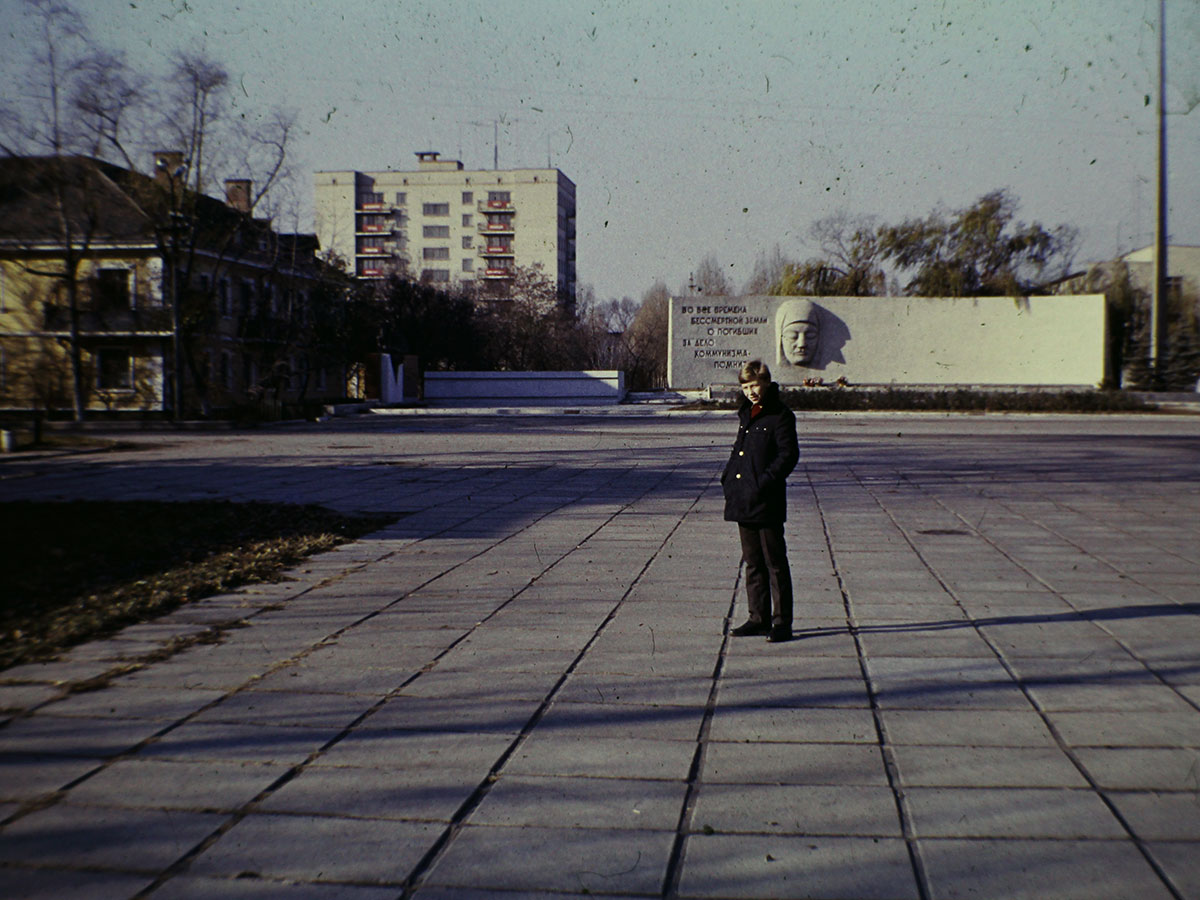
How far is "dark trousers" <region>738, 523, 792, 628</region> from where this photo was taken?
18.7 feet

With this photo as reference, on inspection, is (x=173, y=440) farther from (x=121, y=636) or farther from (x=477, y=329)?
(x=477, y=329)

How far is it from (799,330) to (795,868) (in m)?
38.2

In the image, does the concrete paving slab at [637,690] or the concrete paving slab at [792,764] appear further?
the concrete paving slab at [637,690]

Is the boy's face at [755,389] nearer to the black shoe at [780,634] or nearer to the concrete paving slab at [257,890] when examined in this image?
the black shoe at [780,634]

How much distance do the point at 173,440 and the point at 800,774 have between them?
74.1 feet

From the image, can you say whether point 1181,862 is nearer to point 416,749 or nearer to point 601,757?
point 601,757

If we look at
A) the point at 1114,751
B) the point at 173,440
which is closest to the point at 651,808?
the point at 1114,751

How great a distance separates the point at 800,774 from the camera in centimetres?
376

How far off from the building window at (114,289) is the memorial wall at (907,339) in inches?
813

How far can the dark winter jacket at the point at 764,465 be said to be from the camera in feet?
18.5

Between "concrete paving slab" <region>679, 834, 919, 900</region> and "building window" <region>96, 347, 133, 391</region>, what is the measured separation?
40150mm

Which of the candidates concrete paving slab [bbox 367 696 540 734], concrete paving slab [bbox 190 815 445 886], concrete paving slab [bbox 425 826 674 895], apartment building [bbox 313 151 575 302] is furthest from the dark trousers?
apartment building [bbox 313 151 575 302]

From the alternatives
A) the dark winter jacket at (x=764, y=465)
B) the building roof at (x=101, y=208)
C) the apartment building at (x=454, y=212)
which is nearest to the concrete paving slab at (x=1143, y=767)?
the dark winter jacket at (x=764, y=465)

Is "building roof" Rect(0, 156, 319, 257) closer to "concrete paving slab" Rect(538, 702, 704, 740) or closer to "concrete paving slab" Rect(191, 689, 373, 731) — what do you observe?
"concrete paving slab" Rect(191, 689, 373, 731)
